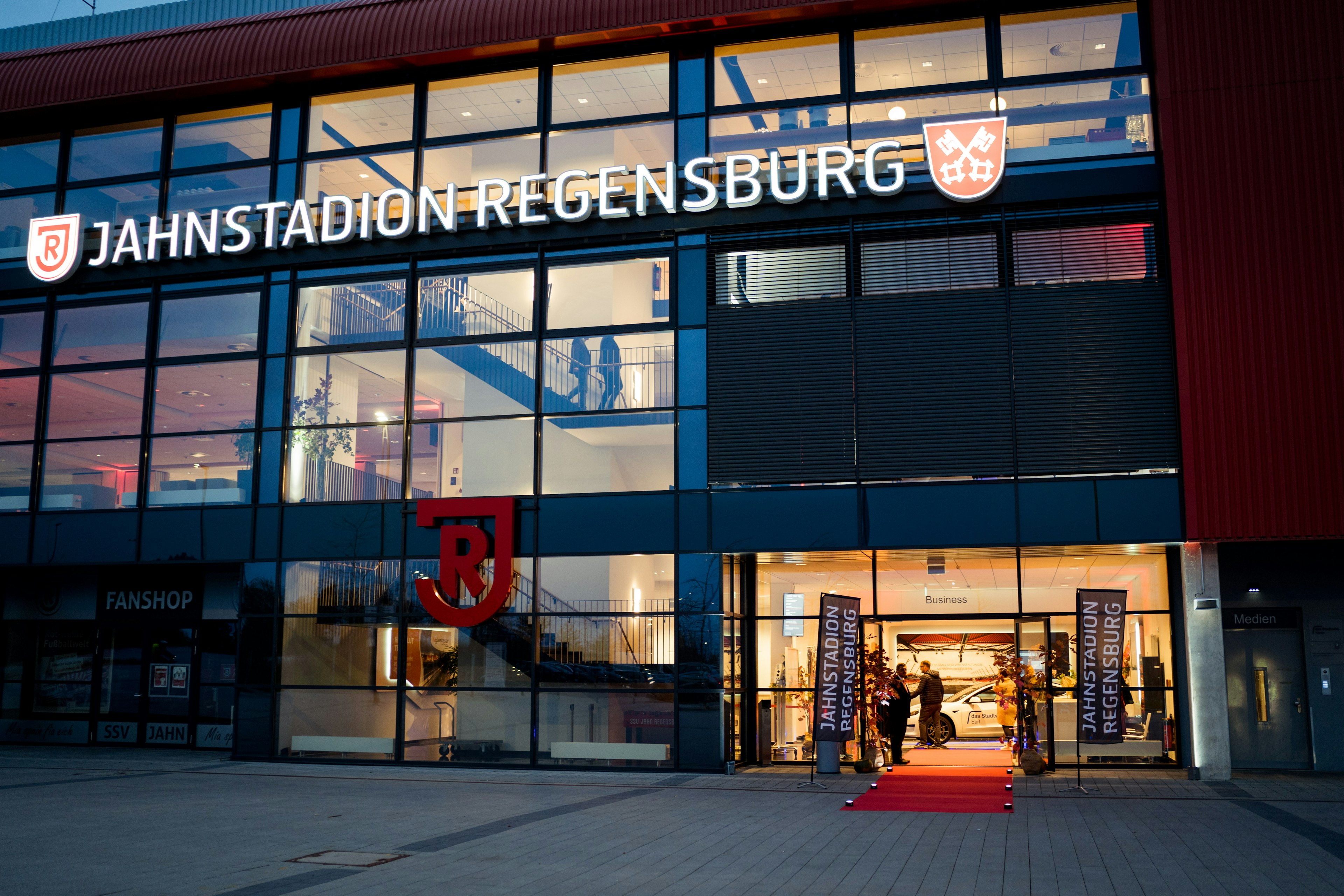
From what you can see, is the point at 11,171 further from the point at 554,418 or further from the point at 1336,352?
the point at 1336,352

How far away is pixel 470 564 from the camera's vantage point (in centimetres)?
1752

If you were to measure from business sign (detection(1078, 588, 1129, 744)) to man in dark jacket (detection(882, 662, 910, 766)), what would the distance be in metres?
3.38

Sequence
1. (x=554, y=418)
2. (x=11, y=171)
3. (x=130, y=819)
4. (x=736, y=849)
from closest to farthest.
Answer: (x=736, y=849) < (x=130, y=819) < (x=554, y=418) < (x=11, y=171)

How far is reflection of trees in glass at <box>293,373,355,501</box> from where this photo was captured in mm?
18578

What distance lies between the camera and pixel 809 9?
57.0 feet

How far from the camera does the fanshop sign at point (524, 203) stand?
16.7 meters

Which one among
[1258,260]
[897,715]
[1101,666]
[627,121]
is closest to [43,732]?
[627,121]

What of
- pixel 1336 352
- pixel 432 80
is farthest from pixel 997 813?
pixel 432 80

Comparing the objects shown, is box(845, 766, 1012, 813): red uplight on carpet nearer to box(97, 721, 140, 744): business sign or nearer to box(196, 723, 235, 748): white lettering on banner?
box(196, 723, 235, 748): white lettering on banner

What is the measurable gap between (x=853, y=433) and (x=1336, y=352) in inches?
259

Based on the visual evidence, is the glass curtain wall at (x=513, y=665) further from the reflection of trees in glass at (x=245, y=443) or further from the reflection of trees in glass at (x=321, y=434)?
the reflection of trees in glass at (x=245, y=443)

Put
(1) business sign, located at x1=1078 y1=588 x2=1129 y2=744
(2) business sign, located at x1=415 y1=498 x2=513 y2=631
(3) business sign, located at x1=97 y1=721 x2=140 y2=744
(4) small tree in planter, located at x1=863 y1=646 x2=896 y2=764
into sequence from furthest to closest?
(3) business sign, located at x1=97 y1=721 x2=140 y2=744 < (2) business sign, located at x1=415 y1=498 x2=513 y2=631 < (4) small tree in planter, located at x1=863 y1=646 x2=896 y2=764 < (1) business sign, located at x1=1078 y1=588 x2=1129 y2=744

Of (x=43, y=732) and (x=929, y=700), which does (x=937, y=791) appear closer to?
(x=929, y=700)

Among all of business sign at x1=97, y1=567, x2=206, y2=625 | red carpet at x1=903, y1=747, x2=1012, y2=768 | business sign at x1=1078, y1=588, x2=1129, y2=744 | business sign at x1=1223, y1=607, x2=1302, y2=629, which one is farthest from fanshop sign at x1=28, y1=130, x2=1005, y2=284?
red carpet at x1=903, y1=747, x2=1012, y2=768
